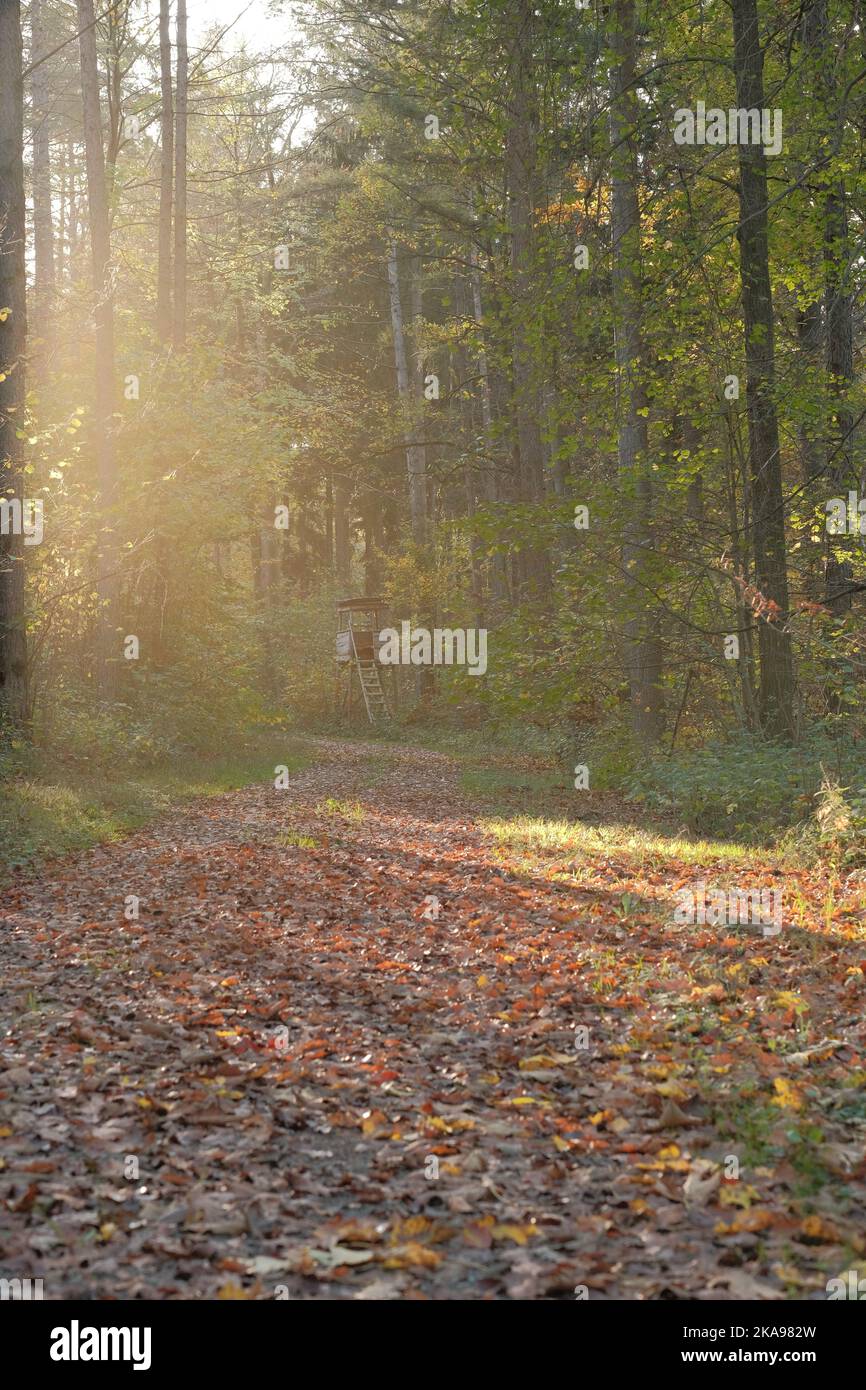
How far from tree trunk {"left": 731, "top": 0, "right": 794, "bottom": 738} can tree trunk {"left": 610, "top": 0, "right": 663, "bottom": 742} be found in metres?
1.21

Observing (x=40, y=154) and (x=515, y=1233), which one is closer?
(x=515, y=1233)

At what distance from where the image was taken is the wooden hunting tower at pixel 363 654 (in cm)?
3291

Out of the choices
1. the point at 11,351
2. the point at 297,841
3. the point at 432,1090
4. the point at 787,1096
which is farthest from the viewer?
the point at 11,351

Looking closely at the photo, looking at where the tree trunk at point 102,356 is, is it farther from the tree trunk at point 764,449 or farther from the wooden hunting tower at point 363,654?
the wooden hunting tower at point 363,654

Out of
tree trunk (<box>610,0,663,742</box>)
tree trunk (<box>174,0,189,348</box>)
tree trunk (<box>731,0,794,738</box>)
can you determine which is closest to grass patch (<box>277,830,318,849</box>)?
tree trunk (<box>610,0,663,742</box>)

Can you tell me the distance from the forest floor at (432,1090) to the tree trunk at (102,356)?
9682mm

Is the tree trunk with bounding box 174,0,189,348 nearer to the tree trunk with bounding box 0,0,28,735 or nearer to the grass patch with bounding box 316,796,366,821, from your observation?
the tree trunk with bounding box 0,0,28,735

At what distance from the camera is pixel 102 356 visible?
19.0m

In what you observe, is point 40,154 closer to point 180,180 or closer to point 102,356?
point 180,180

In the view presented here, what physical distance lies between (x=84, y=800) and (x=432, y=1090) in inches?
375

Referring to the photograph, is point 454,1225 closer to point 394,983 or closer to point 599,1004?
point 599,1004

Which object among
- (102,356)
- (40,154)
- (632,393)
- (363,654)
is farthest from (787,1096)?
(40,154)

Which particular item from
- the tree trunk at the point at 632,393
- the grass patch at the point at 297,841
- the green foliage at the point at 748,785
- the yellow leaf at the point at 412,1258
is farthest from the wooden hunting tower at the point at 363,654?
the yellow leaf at the point at 412,1258

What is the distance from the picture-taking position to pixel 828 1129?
4.48m
